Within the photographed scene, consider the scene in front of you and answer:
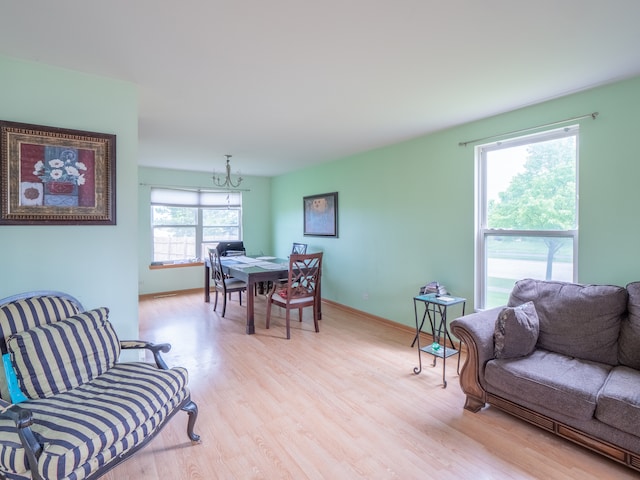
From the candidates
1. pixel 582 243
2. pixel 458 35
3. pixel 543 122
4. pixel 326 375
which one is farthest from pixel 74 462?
pixel 543 122

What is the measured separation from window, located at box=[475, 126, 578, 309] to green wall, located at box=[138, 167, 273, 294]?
3.87 meters

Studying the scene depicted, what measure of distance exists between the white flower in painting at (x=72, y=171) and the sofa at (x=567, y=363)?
288cm

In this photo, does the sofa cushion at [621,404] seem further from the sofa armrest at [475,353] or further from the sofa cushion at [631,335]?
the sofa armrest at [475,353]

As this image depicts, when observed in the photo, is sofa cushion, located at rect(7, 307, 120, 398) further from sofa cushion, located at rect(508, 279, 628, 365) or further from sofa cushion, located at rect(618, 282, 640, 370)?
Answer: sofa cushion, located at rect(618, 282, 640, 370)

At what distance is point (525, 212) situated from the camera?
2.95 metres

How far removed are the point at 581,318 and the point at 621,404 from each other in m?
0.70

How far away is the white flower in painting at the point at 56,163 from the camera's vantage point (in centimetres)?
212

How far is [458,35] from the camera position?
1.77 metres

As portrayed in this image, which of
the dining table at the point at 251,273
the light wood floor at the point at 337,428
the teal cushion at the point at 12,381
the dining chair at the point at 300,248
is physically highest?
the dining chair at the point at 300,248

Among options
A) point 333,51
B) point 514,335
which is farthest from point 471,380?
point 333,51

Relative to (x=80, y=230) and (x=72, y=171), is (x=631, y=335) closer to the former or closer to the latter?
(x=80, y=230)

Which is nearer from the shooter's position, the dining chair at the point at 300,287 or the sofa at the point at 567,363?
the sofa at the point at 567,363

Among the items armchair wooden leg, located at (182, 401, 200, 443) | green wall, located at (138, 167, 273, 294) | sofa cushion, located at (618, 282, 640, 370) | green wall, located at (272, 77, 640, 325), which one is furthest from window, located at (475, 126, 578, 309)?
green wall, located at (138, 167, 273, 294)

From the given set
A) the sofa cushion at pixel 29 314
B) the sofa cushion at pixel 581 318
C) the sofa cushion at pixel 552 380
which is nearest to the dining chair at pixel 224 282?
the sofa cushion at pixel 29 314
